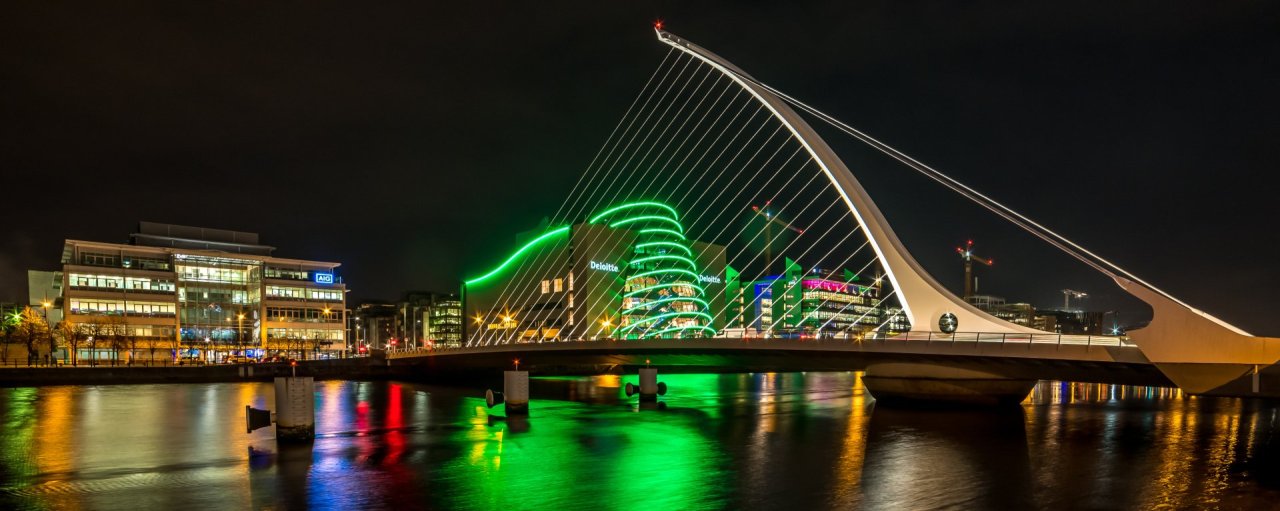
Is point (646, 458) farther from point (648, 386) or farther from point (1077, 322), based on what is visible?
point (1077, 322)

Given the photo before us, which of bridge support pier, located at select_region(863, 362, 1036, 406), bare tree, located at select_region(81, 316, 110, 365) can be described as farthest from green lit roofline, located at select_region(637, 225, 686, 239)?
bridge support pier, located at select_region(863, 362, 1036, 406)

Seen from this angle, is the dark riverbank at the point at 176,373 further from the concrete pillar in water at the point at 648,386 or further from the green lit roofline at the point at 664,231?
the green lit roofline at the point at 664,231

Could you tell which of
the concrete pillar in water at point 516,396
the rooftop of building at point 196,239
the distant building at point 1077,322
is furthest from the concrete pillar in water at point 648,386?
the distant building at point 1077,322

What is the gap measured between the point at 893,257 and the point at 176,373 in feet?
153

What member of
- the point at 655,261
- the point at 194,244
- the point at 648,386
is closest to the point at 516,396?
the point at 648,386

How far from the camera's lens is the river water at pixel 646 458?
15.4m

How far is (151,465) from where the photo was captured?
749 inches

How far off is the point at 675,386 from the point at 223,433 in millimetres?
33562

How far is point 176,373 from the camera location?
184 ft

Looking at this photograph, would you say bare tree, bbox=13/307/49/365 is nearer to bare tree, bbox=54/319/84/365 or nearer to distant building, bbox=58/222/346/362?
bare tree, bbox=54/319/84/365

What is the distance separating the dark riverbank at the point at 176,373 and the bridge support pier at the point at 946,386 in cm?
3097

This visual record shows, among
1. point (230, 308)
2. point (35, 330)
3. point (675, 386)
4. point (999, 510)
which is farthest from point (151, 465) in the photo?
point (230, 308)

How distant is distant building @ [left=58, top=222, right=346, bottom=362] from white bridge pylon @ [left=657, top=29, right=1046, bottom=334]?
60.5 m

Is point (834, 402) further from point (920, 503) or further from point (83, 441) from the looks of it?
point (83, 441)
